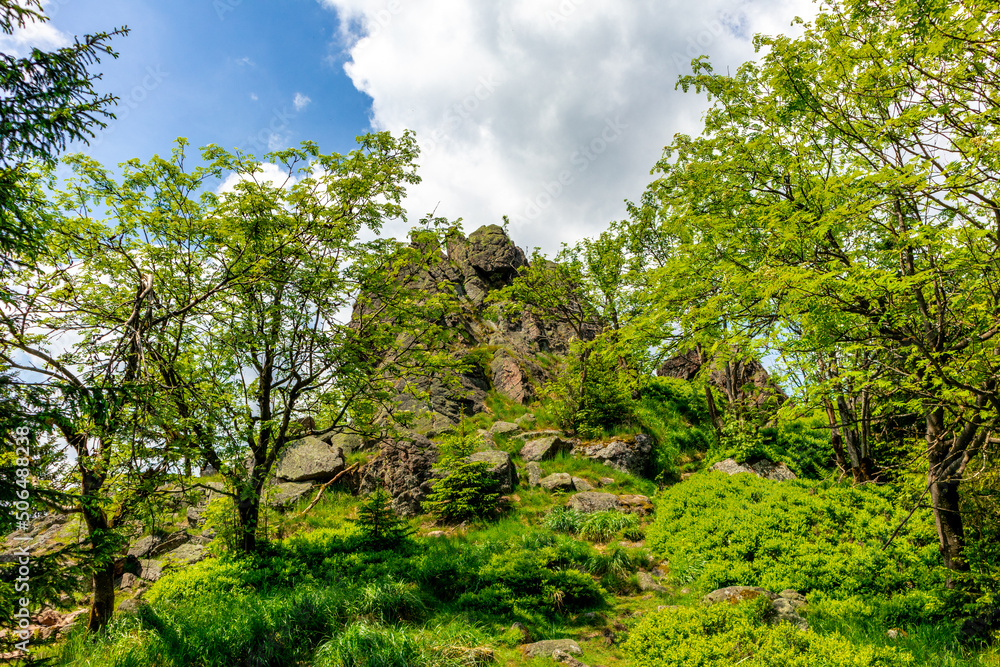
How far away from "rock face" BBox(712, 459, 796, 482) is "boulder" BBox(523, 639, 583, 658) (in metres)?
9.52

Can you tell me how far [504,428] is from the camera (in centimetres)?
1833

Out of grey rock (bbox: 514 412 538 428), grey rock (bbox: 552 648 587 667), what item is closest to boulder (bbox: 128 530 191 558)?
grey rock (bbox: 514 412 538 428)

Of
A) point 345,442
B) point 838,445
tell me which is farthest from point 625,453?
point 345,442

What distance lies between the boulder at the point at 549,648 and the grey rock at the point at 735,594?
2.50m

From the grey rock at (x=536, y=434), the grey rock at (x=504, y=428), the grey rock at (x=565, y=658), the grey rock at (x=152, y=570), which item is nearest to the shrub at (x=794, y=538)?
the grey rock at (x=565, y=658)

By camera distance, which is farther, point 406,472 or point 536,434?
point 536,434

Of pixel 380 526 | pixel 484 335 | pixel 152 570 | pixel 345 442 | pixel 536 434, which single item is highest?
pixel 484 335

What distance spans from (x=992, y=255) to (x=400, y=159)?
10493 millimetres

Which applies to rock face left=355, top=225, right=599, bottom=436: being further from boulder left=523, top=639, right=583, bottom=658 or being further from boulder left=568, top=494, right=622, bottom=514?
boulder left=523, top=639, right=583, bottom=658

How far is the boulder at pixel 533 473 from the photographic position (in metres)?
Result: 14.8

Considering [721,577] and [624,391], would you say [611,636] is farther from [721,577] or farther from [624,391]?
[624,391]

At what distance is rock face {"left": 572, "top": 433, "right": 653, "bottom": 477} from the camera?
15.4m

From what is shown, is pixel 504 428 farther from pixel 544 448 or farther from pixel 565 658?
pixel 565 658

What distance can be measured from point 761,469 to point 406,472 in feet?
35.8
